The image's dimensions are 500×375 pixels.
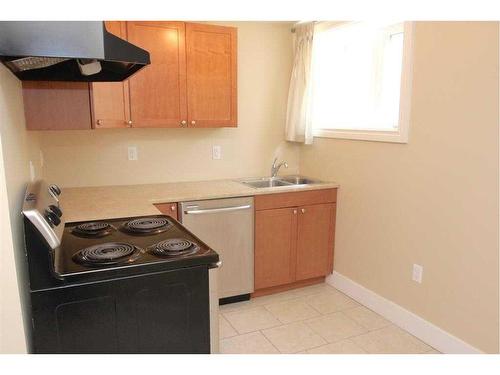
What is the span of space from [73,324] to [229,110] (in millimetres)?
2032

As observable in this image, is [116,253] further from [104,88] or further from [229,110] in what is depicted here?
[229,110]

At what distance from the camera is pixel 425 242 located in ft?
7.88

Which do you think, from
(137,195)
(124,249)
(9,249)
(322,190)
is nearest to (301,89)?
(322,190)

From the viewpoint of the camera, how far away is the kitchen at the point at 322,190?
2064 millimetres

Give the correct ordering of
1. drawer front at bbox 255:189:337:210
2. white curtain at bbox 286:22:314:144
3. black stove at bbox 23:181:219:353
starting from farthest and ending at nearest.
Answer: white curtain at bbox 286:22:314:144, drawer front at bbox 255:189:337:210, black stove at bbox 23:181:219:353

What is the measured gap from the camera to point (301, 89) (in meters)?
3.26

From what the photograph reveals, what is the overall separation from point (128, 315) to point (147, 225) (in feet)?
1.84

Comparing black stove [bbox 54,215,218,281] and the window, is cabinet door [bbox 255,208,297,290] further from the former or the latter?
black stove [bbox 54,215,218,281]

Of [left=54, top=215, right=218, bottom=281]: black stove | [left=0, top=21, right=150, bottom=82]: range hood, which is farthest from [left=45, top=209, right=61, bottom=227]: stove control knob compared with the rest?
[left=0, top=21, right=150, bottom=82]: range hood

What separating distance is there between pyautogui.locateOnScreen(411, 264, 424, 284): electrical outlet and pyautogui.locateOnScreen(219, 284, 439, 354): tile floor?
0.37 meters

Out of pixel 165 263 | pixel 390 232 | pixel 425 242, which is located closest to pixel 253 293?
pixel 390 232

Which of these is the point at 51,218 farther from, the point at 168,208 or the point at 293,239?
the point at 293,239

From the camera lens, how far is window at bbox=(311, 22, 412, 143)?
2596 mm

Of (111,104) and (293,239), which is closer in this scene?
(111,104)
